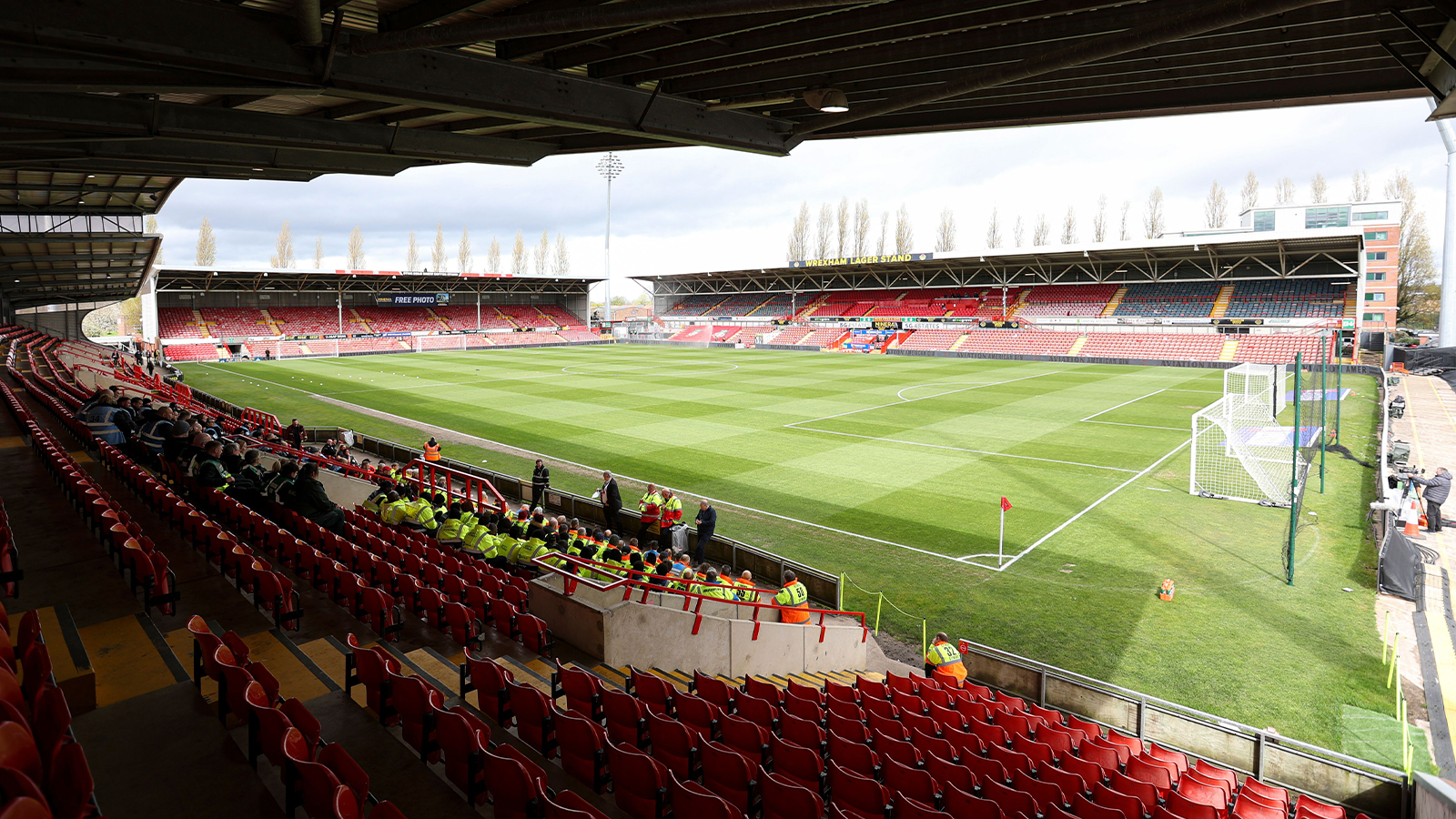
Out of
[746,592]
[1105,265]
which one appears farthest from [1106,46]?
[1105,265]

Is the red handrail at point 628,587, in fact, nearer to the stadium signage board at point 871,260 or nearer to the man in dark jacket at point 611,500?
the man in dark jacket at point 611,500

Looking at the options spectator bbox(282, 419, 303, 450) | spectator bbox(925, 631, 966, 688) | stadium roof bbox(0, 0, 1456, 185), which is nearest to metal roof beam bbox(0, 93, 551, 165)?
stadium roof bbox(0, 0, 1456, 185)

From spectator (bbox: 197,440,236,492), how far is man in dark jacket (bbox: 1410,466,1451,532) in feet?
71.7

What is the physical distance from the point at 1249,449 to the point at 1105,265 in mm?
50261

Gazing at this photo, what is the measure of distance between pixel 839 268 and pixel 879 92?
71879mm

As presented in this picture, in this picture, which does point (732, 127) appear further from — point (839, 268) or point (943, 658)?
point (839, 268)

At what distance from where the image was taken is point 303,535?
9375mm

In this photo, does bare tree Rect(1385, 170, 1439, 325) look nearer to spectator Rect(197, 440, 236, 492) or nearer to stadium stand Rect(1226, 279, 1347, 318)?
stadium stand Rect(1226, 279, 1347, 318)

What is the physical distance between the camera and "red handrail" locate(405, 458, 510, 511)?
1307cm

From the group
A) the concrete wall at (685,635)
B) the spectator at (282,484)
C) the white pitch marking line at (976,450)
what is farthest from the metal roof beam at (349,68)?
the white pitch marking line at (976,450)

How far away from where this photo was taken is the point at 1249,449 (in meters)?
19.2

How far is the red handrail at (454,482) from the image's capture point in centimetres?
1307

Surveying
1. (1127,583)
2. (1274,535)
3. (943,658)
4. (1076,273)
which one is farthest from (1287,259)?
(943,658)

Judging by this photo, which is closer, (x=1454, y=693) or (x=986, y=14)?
(x=986, y=14)
